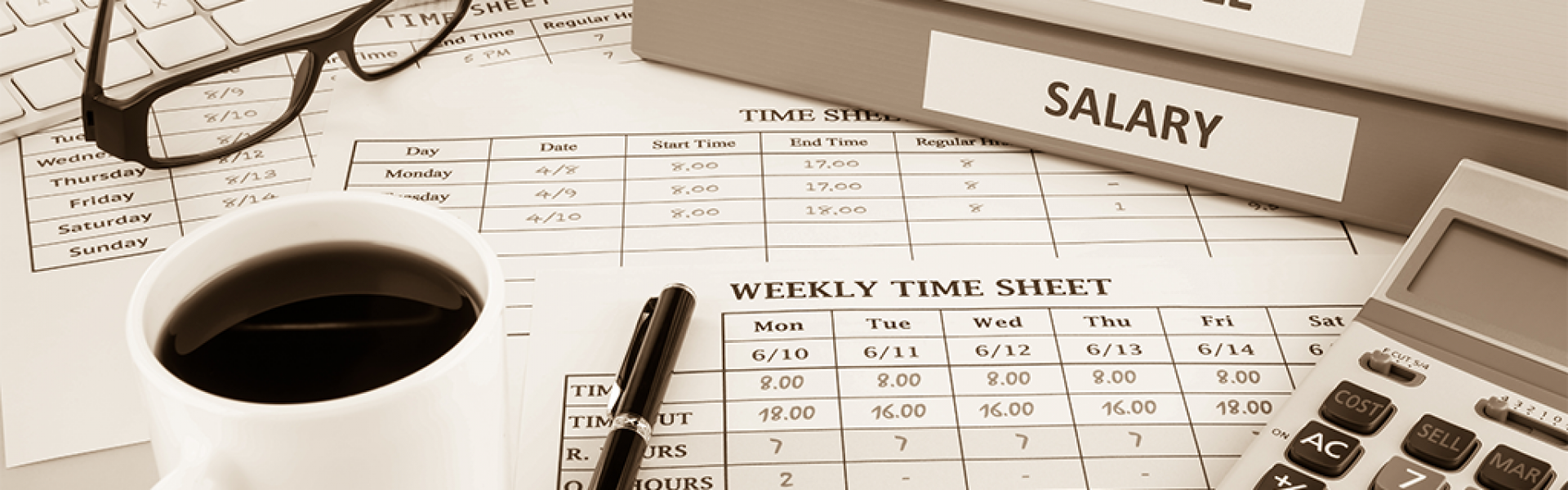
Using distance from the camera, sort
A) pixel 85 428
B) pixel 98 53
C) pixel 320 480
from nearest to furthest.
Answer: pixel 320 480
pixel 85 428
pixel 98 53

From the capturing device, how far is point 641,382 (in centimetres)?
40

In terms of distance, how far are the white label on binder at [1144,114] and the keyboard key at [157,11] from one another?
1.28 feet

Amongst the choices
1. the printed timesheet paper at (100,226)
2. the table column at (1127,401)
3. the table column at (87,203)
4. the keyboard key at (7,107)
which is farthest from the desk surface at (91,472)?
the table column at (1127,401)

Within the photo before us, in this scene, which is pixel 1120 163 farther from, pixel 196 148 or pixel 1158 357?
pixel 196 148

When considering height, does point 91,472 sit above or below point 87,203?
below

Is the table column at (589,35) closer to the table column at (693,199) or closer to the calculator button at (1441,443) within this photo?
the table column at (693,199)

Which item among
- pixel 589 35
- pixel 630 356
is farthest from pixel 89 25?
pixel 630 356

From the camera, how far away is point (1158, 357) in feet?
1.43

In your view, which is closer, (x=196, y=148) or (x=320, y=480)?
(x=320, y=480)

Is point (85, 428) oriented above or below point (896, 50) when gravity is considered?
below

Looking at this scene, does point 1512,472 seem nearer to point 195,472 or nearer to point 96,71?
point 195,472

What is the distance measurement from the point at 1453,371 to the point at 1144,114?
169mm

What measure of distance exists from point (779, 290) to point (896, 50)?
146mm

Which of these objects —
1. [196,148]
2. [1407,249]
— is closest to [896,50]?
[1407,249]
